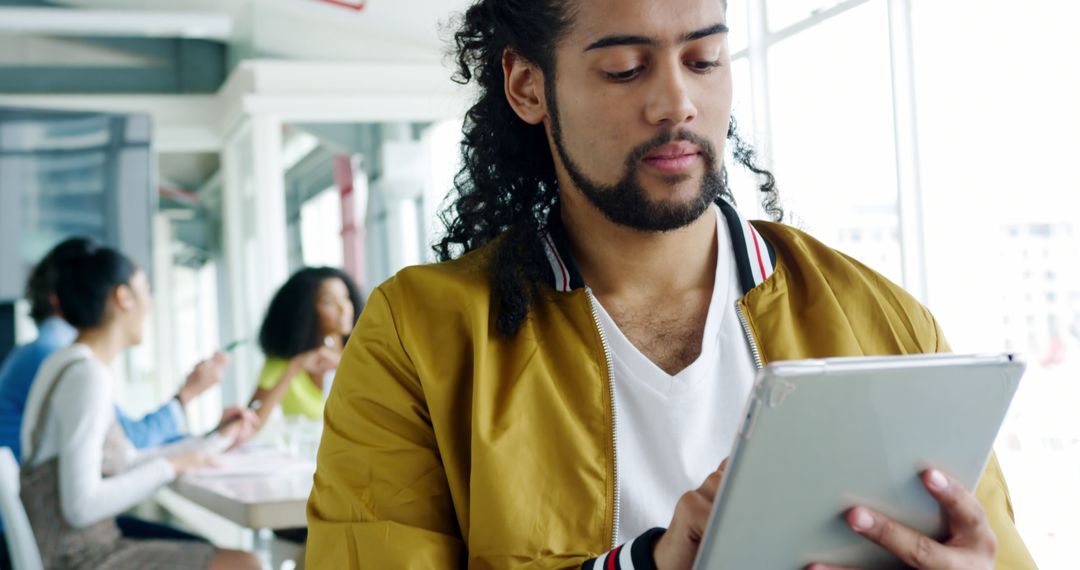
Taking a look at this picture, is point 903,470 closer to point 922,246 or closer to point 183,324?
point 922,246

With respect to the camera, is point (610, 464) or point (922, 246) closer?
point (610, 464)

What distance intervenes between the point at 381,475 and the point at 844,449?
21.2 inches

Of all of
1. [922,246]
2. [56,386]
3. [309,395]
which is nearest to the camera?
[56,386]

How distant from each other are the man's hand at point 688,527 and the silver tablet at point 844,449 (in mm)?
37

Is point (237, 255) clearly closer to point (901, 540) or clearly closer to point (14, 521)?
point (14, 521)

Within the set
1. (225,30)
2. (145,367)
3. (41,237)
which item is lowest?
(145,367)

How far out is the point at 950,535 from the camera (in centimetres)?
102

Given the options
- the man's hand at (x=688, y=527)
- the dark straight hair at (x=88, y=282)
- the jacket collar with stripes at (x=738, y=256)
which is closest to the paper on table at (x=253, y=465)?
the dark straight hair at (x=88, y=282)

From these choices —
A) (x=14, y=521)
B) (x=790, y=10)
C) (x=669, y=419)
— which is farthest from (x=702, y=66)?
(x=790, y=10)

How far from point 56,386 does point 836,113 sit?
8.35 feet

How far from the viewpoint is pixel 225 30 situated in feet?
21.1

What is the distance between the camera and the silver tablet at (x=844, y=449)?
0.87m

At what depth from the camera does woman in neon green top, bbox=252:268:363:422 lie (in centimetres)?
441

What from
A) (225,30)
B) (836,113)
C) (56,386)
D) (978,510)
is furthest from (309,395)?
(978,510)
